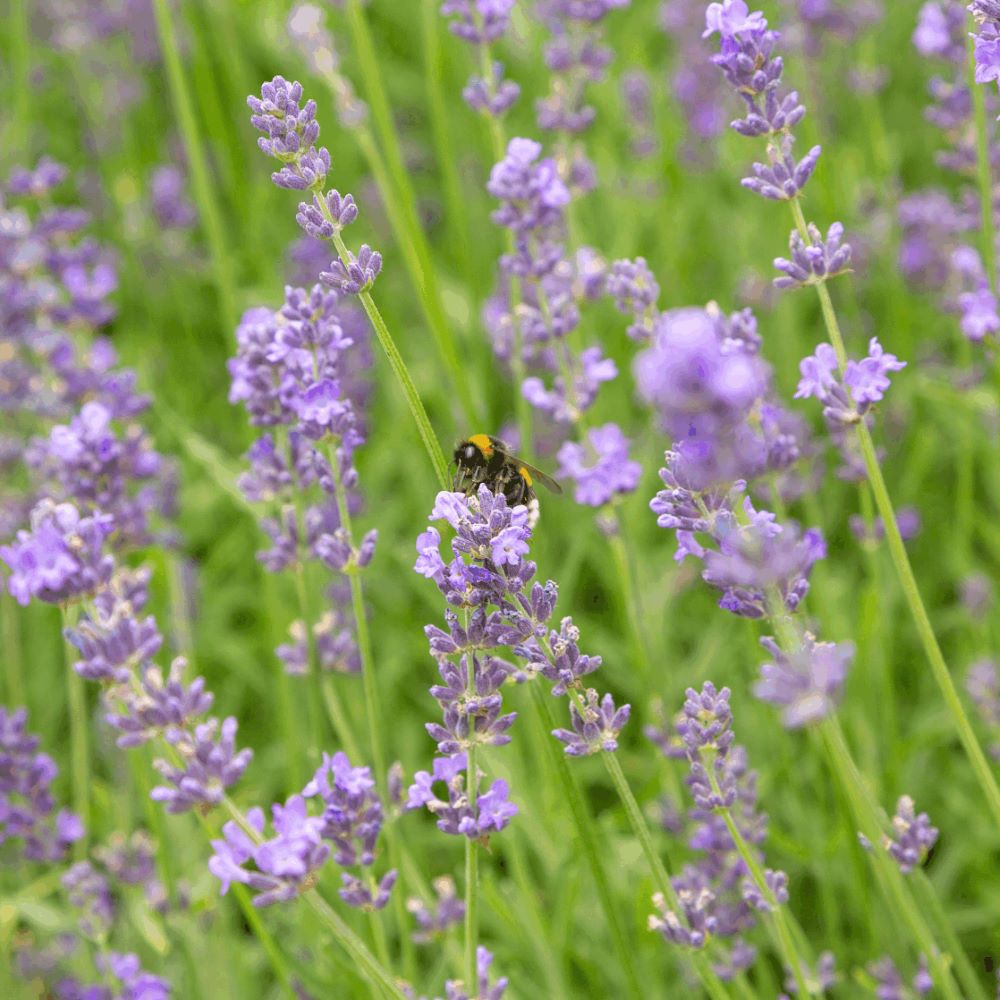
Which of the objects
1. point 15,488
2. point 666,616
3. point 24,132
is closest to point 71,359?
point 15,488

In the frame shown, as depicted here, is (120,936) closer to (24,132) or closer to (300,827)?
(300,827)

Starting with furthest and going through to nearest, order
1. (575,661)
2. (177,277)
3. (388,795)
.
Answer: (177,277), (388,795), (575,661)

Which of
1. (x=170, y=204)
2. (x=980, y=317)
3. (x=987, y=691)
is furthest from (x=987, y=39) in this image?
(x=170, y=204)

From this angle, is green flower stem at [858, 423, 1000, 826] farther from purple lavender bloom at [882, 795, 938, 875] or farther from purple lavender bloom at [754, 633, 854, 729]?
purple lavender bloom at [754, 633, 854, 729]

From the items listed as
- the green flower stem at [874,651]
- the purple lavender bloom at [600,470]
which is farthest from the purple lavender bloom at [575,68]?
the green flower stem at [874,651]

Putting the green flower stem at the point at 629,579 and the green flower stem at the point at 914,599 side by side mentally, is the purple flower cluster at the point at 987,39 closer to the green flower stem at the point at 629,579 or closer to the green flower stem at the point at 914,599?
the green flower stem at the point at 914,599

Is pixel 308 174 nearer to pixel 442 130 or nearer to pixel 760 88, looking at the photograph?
pixel 760 88

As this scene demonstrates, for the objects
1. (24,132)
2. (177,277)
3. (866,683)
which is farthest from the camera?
(177,277)
